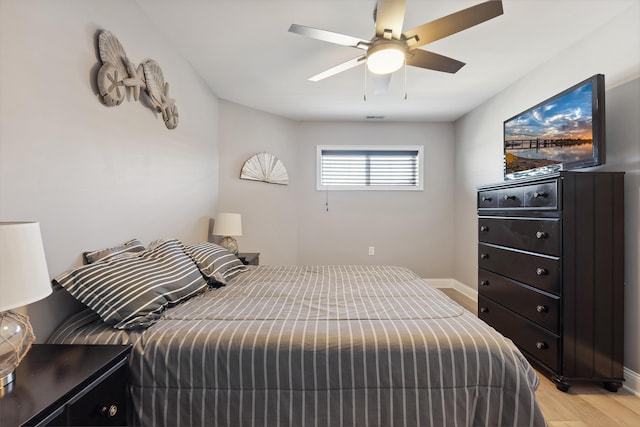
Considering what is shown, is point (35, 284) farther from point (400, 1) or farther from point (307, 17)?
point (307, 17)

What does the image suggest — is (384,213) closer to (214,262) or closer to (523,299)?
(523,299)

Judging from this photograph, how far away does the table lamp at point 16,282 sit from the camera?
0.82 m

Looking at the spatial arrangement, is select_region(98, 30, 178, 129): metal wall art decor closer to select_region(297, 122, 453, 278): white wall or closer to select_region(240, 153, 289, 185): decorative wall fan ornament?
select_region(240, 153, 289, 185): decorative wall fan ornament

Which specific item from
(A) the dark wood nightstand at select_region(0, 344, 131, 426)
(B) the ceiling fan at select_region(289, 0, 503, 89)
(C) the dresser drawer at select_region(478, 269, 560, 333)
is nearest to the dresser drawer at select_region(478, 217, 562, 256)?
(C) the dresser drawer at select_region(478, 269, 560, 333)

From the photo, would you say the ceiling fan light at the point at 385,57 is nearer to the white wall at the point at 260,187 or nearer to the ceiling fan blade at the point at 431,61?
the ceiling fan blade at the point at 431,61

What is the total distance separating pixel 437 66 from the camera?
2109 millimetres

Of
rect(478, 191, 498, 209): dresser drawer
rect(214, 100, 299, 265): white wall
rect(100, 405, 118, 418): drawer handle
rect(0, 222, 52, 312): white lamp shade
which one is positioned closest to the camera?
rect(0, 222, 52, 312): white lamp shade

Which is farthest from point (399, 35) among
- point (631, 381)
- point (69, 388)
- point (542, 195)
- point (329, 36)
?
point (631, 381)

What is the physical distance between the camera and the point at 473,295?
387 centimetres

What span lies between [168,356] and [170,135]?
6.13 ft

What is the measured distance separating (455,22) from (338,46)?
3.40ft

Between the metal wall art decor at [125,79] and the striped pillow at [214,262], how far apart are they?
103 centimetres

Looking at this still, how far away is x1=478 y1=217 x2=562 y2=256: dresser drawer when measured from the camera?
6.49 feet

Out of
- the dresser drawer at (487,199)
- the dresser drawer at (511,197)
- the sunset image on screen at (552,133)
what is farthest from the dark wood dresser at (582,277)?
the dresser drawer at (487,199)
